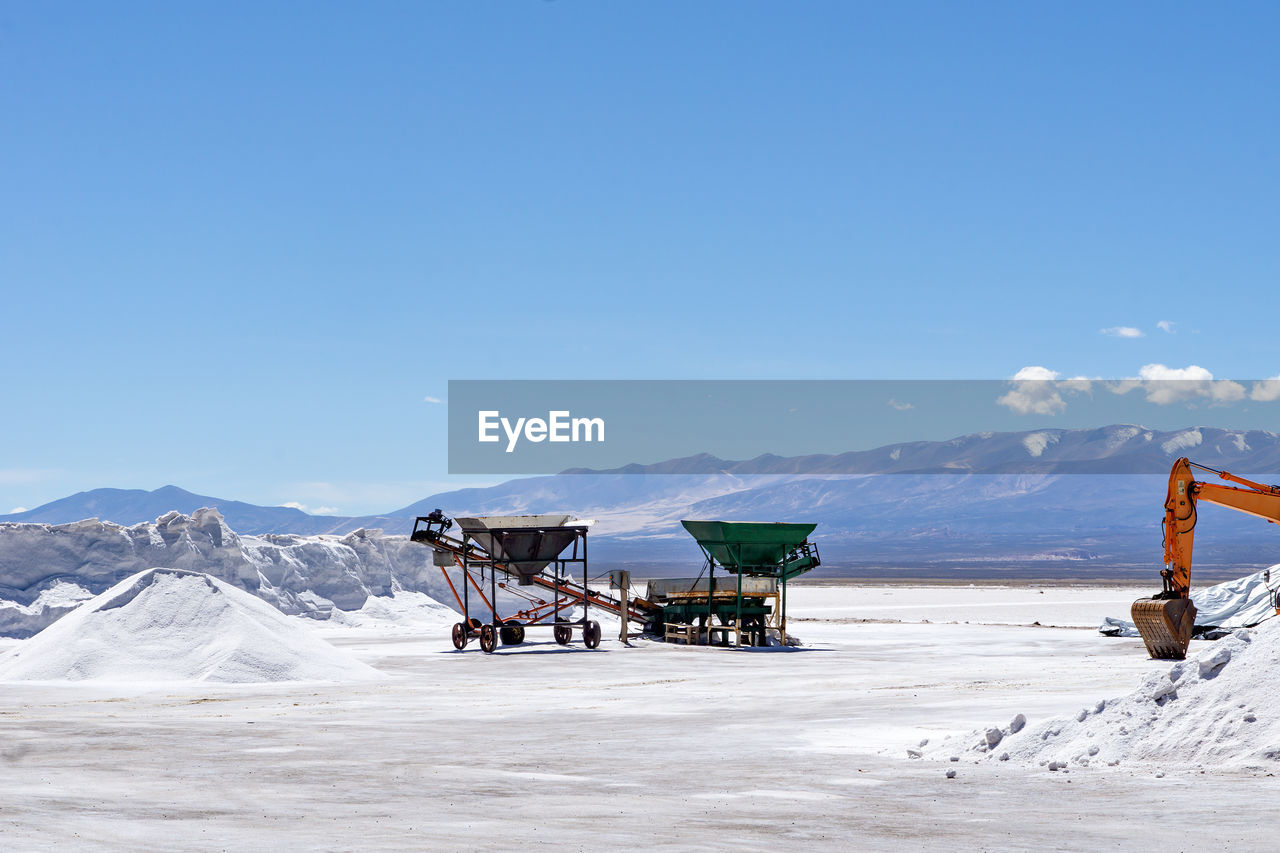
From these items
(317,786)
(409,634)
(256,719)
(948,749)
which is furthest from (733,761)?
(409,634)

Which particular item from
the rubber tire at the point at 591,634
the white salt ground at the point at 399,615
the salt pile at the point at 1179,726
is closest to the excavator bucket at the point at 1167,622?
the rubber tire at the point at 591,634

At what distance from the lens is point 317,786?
14.9 m

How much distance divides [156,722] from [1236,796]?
1572cm

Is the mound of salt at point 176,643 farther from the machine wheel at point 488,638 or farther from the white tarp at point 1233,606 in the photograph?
the white tarp at point 1233,606

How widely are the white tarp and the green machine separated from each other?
1049 cm

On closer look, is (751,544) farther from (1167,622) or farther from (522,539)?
(1167,622)

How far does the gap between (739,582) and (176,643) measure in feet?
55.4

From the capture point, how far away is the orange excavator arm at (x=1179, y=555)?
3212cm

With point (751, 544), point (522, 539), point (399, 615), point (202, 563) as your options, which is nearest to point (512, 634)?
point (522, 539)

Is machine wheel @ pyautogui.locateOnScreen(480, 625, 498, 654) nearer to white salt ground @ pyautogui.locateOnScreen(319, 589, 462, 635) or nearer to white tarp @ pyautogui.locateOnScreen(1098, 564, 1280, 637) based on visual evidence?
white salt ground @ pyautogui.locateOnScreen(319, 589, 462, 635)

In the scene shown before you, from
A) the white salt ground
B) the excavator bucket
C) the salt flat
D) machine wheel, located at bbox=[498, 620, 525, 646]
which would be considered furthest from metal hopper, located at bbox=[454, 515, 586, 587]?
the excavator bucket

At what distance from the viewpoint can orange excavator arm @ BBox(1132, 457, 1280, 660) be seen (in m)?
32.1

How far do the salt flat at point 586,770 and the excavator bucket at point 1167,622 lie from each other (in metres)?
1.15

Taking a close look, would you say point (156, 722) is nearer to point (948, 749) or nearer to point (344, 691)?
point (344, 691)
